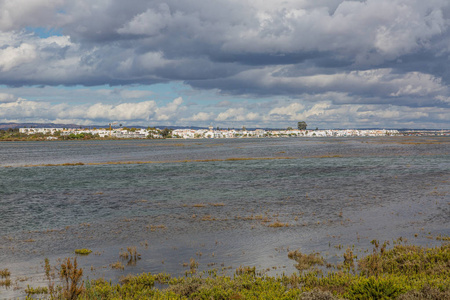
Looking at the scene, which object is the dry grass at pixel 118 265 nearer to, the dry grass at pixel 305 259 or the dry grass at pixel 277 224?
the dry grass at pixel 305 259

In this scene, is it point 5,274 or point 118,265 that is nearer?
point 5,274

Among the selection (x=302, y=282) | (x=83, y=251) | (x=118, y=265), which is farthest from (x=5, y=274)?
(x=302, y=282)

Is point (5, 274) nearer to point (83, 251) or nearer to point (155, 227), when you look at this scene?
point (83, 251)

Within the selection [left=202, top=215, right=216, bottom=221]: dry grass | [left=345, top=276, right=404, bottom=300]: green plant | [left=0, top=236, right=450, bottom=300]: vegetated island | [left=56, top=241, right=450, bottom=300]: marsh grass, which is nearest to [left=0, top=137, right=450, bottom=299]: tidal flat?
[left=202, top=215, right=216, bottom=221]: dry grass

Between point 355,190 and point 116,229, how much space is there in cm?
2557

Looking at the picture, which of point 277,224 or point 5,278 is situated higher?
point 277,224

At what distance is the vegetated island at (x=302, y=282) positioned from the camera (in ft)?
39.4

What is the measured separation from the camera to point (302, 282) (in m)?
14.5

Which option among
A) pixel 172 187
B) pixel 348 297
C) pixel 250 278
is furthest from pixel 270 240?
pixel 172 187

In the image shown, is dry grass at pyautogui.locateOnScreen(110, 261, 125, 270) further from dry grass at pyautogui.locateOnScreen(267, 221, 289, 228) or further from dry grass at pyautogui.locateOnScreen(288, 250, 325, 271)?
dry grass at pyautogui.locateOnScreen(267, 221, 289, 228)

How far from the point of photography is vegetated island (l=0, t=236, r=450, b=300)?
12.0 meters

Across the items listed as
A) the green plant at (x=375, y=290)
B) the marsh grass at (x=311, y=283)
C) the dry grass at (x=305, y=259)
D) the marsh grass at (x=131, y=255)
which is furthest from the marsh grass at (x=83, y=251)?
the green plant at (x=375, y=290)

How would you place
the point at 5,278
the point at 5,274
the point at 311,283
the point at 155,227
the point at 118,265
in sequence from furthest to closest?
the point at 155,227 → the point at 118,265 → the point at 5,274 → the point at 5,278 → the point at 311,283

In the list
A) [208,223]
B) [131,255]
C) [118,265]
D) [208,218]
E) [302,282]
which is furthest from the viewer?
[208,218]
